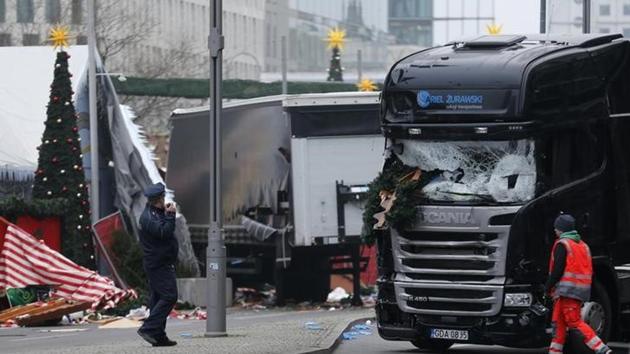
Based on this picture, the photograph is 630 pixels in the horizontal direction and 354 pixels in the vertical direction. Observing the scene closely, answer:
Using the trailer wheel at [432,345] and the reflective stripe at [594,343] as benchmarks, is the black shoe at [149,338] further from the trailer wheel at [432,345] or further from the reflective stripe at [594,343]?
the reflective stripe at [594,343]

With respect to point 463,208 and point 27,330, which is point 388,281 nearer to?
point 463,208

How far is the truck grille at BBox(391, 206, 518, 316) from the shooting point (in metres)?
17.2

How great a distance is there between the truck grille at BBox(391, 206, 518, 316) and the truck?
0.03 ft

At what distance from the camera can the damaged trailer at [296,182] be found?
92.6ft

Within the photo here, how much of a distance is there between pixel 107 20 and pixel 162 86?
11561 mm

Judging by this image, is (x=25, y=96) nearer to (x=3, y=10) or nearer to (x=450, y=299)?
(x=450, y=299)

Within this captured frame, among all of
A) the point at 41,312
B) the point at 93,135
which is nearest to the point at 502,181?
the point at 41,312

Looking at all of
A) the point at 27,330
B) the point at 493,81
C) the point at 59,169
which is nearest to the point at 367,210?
the point at 493,81

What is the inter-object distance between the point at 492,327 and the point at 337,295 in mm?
16186

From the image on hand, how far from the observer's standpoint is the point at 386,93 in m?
18.1

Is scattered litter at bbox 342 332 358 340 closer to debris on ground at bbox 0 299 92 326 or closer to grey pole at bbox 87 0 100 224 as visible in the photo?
debris on ground at bbox 0 299 92 326

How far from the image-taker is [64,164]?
31609 mm

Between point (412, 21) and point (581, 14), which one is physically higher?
point (412, 21)

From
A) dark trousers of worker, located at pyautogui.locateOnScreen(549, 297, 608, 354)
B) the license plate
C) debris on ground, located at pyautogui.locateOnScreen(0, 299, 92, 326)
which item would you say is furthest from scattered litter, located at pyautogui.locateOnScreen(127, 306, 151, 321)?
dark trousers of worker, located at pyautogui.locateOnScreen(549, 297, 608, 354)
